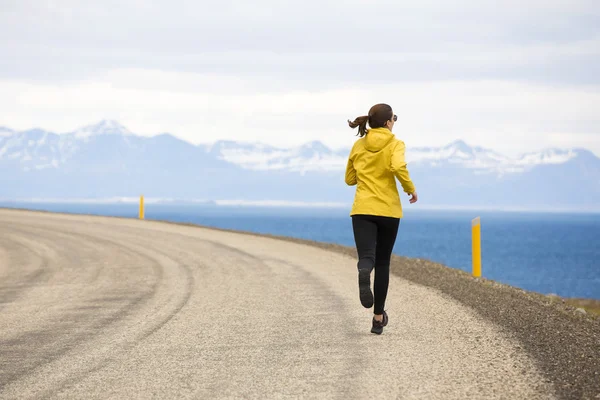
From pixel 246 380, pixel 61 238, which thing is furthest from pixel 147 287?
pixel 61 238

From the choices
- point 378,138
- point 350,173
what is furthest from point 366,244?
point 378,138

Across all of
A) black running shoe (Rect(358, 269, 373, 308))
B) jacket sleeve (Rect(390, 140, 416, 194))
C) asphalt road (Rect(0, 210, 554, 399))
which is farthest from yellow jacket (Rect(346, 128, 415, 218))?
asphalt road (Rect(0, 210, 554, 399))

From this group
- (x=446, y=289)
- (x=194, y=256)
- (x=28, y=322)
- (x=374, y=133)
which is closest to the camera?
(x=374, y=133)

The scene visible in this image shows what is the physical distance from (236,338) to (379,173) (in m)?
2.06

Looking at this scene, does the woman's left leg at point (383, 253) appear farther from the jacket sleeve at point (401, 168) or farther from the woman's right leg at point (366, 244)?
the jacket sleeve at point (401, 168)

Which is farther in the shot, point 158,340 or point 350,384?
point 158,340

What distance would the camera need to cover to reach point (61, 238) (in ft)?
69.6

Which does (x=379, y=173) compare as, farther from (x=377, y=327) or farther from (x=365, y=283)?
(x=377, y=327)

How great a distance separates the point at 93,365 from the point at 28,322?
9.51 feet

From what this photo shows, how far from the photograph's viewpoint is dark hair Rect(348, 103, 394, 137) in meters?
7.59

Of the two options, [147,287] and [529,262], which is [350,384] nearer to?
[147,287]

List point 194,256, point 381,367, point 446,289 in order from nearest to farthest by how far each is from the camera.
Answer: point 381,367, point 446,289, point 194,256

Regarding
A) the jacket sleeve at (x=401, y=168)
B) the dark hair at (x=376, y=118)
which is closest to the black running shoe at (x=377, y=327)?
the jacket sleeve at (x=401, y=168)

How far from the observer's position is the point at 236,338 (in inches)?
302
